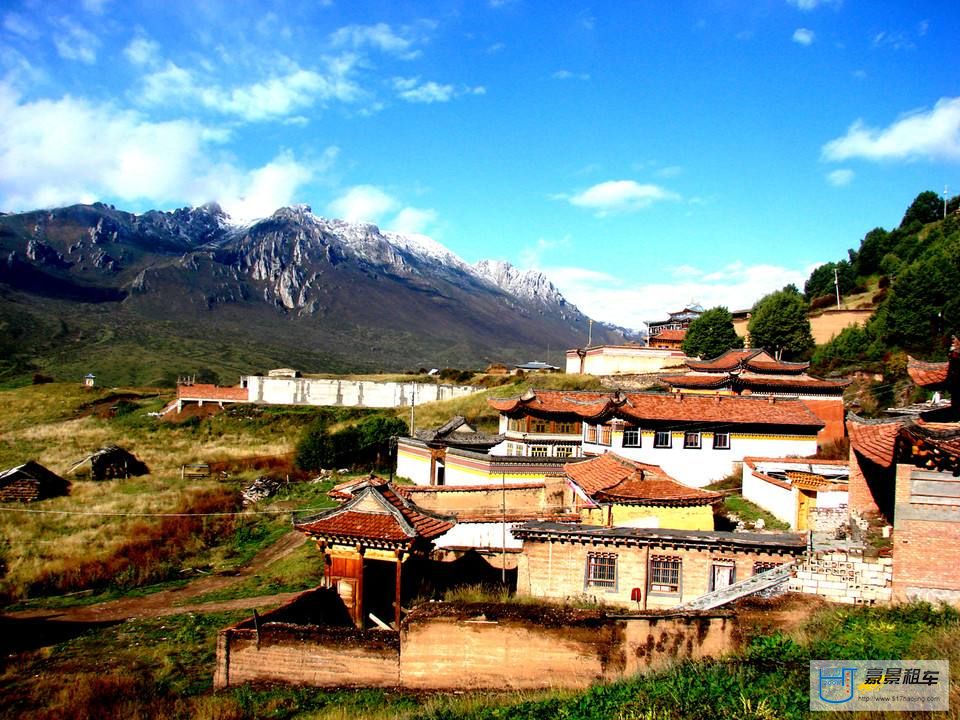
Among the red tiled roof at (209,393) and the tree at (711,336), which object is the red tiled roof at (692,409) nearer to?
the tree at (711,336)

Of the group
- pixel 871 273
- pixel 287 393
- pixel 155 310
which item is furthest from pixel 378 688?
pixel 155 310

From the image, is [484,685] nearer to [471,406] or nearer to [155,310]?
[471,406]

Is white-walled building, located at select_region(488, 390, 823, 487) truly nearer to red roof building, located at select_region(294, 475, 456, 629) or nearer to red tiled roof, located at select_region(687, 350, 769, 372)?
red tiled roof, located at select_region(687, 350, 769, 372)

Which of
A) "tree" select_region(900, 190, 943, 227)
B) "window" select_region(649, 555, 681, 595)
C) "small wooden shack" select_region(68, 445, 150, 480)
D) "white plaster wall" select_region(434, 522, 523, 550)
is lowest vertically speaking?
"small wooden shack" select_region(68, 445, 150, 480)

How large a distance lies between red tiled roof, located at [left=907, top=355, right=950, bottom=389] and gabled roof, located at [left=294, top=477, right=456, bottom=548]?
43.3 feet

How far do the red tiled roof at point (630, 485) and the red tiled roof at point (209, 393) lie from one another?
159 ft

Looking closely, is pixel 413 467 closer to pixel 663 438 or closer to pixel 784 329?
pixel 663 438

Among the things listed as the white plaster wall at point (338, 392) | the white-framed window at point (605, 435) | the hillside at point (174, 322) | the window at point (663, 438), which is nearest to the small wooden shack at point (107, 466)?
the white plaster wall at point (338, 392)

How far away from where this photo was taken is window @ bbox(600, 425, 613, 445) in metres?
30.4

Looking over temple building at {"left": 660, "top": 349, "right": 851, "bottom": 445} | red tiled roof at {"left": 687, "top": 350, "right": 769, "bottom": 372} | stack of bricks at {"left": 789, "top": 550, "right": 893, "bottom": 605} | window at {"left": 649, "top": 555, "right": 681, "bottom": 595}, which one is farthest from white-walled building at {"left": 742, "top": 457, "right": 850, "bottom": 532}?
red tiled roof at {"left": 687, "top": 350, "right": 769, "bottom": 372}

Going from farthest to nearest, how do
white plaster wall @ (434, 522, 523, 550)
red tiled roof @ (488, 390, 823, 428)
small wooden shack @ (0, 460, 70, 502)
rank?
small wooden shack @ (0, 460, 70, 502), red tiled roof @ (488, 390, 823, 428), white plaster wall @ (434, 522, 523, 550)

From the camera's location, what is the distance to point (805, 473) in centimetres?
2497

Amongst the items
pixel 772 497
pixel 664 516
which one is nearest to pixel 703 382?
pixel 772 497

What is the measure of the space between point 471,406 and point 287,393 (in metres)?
21.5
